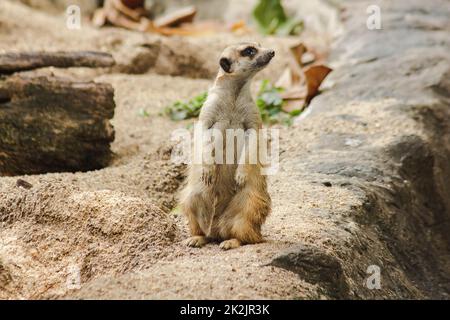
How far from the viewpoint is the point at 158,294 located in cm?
296

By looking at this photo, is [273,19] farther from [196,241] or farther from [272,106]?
[196,241]

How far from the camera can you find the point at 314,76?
6.59 metres

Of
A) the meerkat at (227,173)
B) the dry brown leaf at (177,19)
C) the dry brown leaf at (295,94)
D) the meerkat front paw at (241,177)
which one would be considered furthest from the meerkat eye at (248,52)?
the dry brown leaf at (177,19)

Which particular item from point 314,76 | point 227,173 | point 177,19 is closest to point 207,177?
point 227,173

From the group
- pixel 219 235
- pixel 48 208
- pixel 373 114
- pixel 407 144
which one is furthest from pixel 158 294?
pixel 373 114

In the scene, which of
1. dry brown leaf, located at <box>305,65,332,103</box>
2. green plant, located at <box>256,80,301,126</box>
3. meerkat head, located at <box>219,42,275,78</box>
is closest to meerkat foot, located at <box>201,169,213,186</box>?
meerkat head, located at <box>219,42,275,78</box>

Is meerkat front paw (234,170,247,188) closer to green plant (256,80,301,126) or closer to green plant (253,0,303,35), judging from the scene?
green plant (256,80,301,126)

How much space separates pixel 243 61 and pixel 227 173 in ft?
2.00

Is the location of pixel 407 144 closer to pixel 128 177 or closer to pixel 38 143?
pixel 128 177

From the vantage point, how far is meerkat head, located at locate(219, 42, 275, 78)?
3895 millimetres

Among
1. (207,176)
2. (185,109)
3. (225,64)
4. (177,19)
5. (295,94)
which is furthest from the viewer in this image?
(177,19)

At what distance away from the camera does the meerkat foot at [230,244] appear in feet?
11.9

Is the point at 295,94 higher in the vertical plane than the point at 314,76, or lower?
lower
